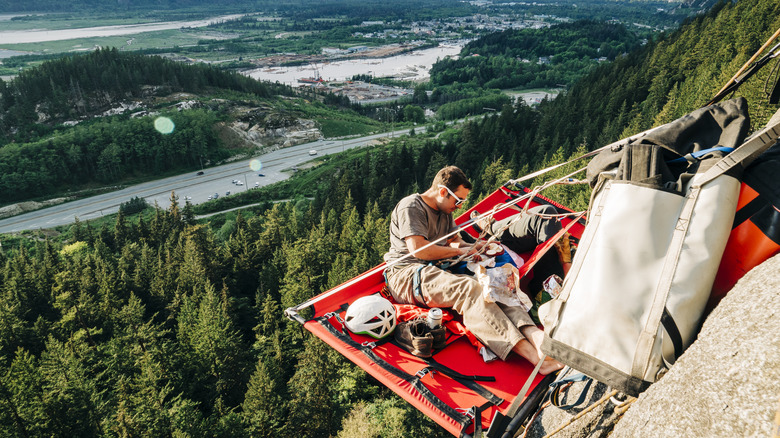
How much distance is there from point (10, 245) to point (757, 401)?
90917mm

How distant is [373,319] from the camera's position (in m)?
7.09

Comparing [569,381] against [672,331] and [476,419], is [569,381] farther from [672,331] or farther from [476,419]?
[672,331]

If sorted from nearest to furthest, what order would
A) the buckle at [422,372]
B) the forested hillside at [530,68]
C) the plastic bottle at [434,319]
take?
the buckle at [422,372] → the plastic bottle at [434,319] → the forested hillside at [530,68]

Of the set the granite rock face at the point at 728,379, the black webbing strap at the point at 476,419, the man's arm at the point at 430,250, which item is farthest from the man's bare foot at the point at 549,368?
the man's arm at the point at 430,250

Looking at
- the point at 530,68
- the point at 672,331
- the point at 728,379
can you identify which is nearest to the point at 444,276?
the point at 672,331

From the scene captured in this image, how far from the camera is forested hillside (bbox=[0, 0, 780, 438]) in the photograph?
28.5m

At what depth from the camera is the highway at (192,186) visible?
254 feet

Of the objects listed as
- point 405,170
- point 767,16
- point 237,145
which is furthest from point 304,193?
point 767,16

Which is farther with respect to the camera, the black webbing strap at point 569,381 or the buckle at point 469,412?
the buckle at point 469,412

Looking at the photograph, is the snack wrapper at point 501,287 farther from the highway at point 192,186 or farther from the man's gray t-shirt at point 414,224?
the highway at point 192,186

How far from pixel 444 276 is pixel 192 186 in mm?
94069

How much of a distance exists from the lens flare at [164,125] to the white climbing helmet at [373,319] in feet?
362

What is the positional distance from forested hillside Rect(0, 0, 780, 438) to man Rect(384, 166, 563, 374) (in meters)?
9.78

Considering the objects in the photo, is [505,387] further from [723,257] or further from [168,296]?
[168,296]
